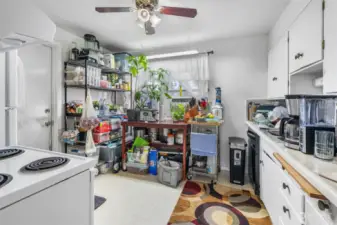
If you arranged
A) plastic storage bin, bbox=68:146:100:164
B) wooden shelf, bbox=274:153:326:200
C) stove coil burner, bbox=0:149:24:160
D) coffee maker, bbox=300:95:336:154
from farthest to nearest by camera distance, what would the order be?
plastic storage bin, bbox=68:146:100:164 < coffee maker, bbox=300:95:336:154 < stove coil burner, bbox=0:149:24:160 < wooden shelf, bbox=274:153:326:200

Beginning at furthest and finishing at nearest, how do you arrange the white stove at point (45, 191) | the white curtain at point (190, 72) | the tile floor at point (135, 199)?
the white curtain at point (190, 72)
the tile floor at point (135, 199)
the white stove at point (45, 191)

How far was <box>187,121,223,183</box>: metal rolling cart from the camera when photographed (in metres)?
2.48

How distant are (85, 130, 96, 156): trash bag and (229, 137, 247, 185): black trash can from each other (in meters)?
2.20

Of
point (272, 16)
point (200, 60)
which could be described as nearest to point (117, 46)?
point (200, 60)

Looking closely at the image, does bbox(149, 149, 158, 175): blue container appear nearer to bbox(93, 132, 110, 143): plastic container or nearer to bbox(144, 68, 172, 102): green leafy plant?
bbox(93, 132, 110, 143): plastic container

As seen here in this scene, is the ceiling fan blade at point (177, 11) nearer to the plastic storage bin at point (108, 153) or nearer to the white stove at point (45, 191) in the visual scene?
the white stove at point (45, 191)

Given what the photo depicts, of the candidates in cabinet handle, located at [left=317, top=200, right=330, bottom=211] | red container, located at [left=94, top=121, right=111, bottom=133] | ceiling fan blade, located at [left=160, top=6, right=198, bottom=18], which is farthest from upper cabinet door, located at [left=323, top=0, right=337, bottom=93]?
red container, located at [left=94, top=121, right=111, bottom=133]

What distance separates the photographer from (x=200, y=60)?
3293 mm

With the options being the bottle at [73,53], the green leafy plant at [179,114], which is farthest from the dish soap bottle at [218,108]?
the bottle at [73,53]

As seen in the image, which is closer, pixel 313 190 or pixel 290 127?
pixel 313 190

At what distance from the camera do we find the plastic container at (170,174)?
7.97ft

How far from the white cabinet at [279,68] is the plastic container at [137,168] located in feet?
7.69

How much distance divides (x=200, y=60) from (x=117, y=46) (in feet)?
5.96

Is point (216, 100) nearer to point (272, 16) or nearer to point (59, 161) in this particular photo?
point (272, 16)
